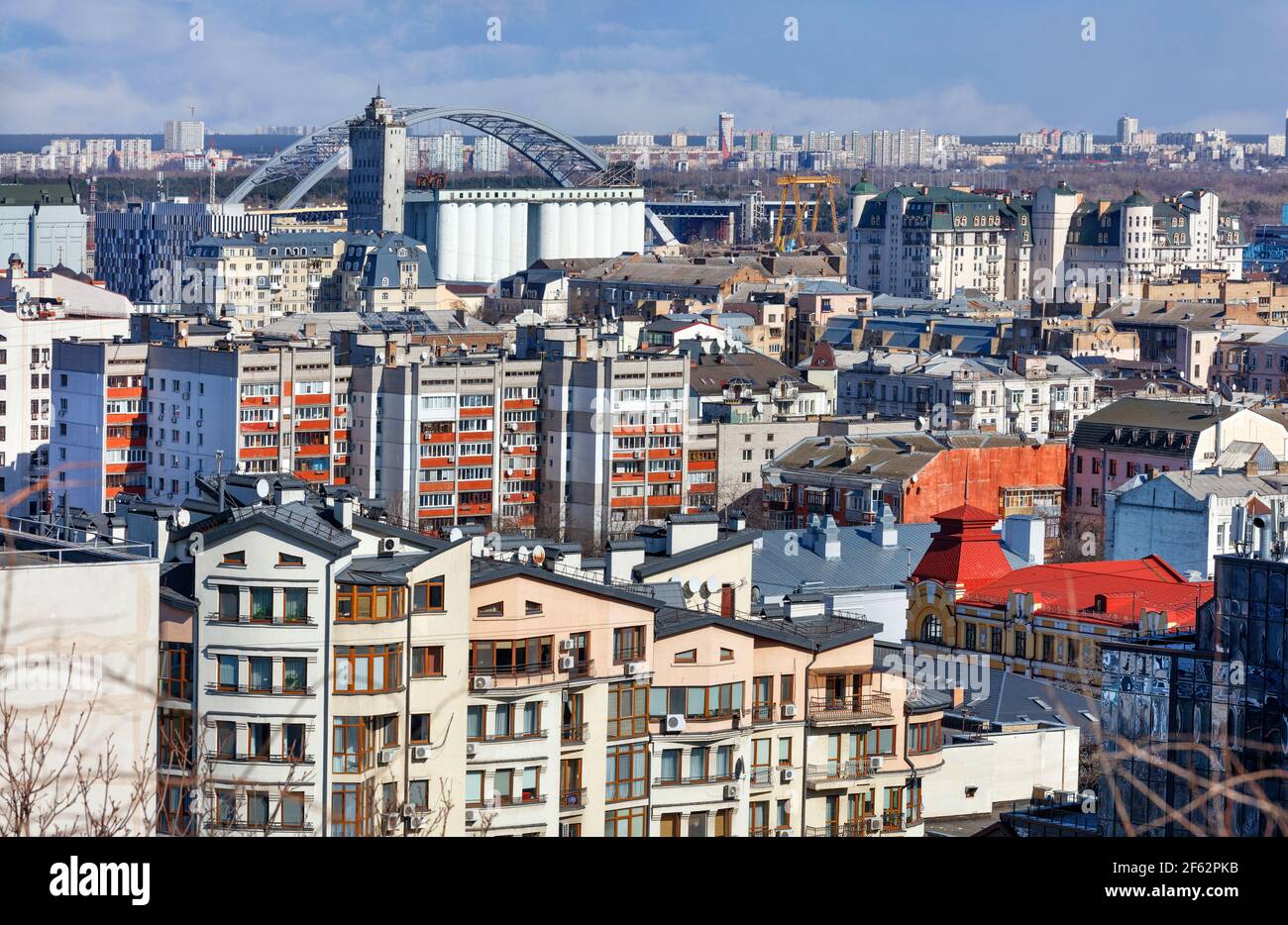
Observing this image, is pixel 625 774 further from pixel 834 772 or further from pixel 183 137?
pixel 183 137

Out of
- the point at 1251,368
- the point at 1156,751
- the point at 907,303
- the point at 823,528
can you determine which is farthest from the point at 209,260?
the point at 1156,751

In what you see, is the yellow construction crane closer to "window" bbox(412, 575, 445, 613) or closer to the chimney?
the chimney

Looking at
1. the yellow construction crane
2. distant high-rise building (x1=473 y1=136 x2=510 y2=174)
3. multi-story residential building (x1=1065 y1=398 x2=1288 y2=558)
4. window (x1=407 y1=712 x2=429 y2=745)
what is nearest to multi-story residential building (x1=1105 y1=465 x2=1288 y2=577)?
multi-story residential building (x1=1065 y1=398 x2=1288 y2=558)

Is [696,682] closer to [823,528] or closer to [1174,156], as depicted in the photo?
[823,528]

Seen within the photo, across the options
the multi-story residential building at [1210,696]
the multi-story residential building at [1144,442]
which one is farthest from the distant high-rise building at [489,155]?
the multi-story residential building at [1210,696]

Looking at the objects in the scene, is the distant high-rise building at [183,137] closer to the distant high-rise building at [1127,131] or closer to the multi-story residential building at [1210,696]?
the distant high-rise building at [1127,131]
